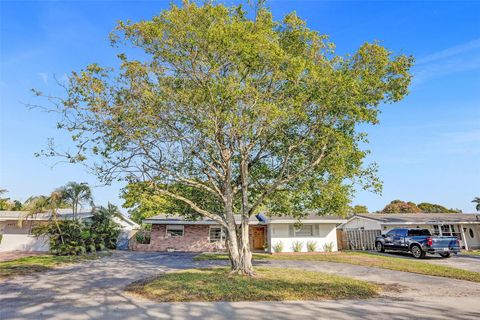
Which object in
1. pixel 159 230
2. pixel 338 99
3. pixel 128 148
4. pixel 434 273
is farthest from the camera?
pixel 159 230

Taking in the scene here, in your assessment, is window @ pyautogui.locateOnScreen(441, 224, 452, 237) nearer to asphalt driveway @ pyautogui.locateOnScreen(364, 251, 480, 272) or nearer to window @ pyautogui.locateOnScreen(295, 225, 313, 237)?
asphalt driveway @ pyautogui.locateOnScreen(364, 251, 480, 272)

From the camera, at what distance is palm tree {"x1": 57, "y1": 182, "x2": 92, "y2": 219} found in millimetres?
23625

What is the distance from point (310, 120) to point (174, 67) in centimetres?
626

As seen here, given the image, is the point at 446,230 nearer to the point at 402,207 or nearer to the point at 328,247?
the point at 328,247

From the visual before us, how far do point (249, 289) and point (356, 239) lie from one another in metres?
23.2

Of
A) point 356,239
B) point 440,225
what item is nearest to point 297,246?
point 356,239

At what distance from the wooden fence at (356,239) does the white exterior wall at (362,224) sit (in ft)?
2.26

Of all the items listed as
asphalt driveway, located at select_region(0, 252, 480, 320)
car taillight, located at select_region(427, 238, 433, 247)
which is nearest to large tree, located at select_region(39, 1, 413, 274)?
asphalt driveway, located at select_region(0, 252, 480, 320)

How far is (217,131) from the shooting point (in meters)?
11.9

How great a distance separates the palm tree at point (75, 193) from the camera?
23.6 meters

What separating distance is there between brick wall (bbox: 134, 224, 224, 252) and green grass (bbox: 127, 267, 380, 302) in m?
16.9

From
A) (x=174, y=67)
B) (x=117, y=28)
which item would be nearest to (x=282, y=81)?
(x=174, y=67)

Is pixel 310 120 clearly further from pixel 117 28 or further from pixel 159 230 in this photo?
pixel 159 230

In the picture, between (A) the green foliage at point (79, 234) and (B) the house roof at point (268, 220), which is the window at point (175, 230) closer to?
(B) the house roof at point (268, 220)
